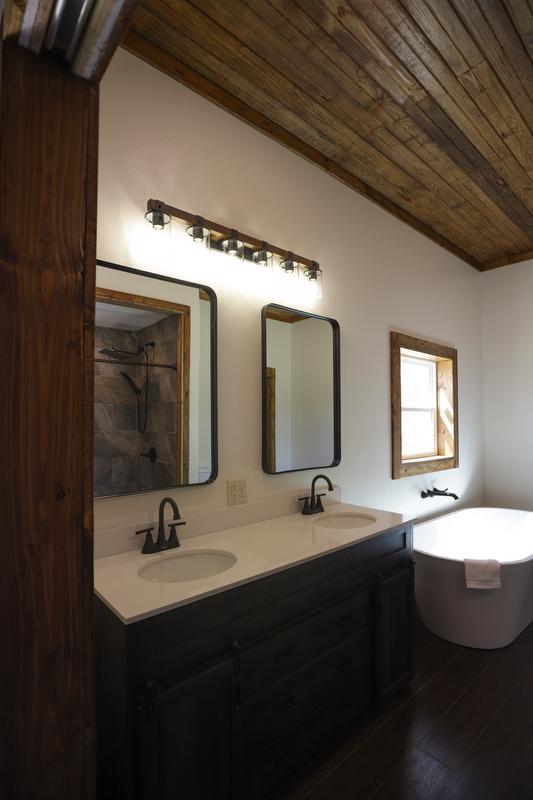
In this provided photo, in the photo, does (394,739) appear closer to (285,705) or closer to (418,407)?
(285,705)

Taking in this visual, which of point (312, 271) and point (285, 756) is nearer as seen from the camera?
point (285, 756)

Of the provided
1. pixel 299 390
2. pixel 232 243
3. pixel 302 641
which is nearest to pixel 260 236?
pixel 232 243

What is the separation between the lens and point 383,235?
10.0ft

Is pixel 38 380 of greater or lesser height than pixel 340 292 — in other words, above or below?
below

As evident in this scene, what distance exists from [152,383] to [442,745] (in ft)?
6.45

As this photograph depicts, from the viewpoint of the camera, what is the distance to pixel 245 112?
217 centimetres

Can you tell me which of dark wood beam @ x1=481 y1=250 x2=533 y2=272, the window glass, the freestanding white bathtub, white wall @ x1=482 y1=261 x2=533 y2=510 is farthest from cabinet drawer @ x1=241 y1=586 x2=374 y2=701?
dark wood beam @ x1=481 y1=250 x2=533 y2=272

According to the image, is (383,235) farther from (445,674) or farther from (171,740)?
(171,740)

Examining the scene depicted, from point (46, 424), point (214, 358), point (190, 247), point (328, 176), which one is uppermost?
point (328, 176)

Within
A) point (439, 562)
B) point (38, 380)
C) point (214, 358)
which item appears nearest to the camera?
point (38, 380)

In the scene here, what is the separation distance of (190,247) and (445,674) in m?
2.58

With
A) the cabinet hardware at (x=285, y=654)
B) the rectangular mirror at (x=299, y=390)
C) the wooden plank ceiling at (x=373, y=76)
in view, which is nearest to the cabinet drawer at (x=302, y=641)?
the cabinet hardware at (x=285, y=654)

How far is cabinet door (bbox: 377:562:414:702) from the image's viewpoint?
76.9 inches

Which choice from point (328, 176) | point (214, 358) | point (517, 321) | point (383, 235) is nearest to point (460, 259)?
point (517, 321)
